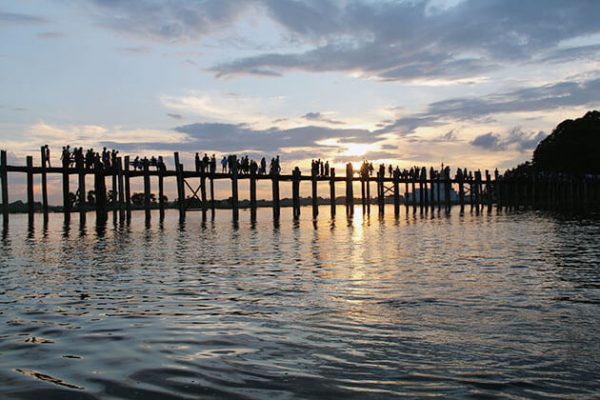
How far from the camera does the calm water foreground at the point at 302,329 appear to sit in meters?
5.04

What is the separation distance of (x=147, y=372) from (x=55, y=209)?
87.8 meters

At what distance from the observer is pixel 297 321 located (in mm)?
7582

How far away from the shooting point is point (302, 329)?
23.3 feet

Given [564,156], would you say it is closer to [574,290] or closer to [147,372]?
[574,290]

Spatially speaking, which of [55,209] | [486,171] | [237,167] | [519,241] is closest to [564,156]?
[486,171]

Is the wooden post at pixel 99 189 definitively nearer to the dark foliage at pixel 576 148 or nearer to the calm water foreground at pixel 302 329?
the calm water foreground at pixel 302 329

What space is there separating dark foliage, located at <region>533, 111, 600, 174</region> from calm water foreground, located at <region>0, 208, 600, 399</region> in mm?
88521

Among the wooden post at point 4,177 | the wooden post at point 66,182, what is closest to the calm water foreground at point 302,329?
the wooden post at point 4,177

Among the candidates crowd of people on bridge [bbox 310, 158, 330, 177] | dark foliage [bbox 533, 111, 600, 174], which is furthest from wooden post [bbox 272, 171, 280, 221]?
dark foliage [bbox 533, 111, 600, 174]

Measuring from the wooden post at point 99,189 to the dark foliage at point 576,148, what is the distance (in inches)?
3119

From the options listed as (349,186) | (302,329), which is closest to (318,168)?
(349,186)

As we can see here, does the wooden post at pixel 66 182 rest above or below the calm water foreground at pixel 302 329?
above

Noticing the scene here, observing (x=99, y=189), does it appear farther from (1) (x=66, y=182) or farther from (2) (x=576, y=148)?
(2) (x=576, y=148)

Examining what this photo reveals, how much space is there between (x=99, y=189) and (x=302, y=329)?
34160 millimetres
